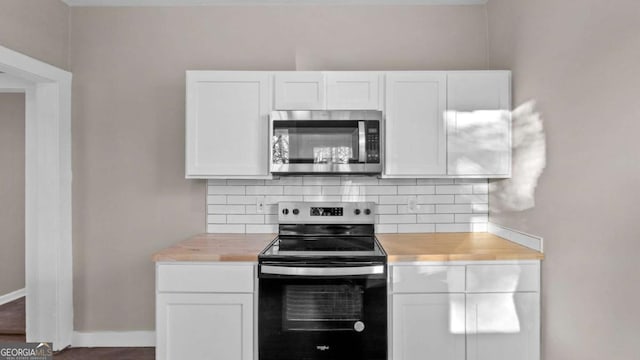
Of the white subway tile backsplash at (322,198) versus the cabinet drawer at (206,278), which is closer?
the cabinet drawer at (206,278)

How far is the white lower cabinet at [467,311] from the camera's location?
2301 mm

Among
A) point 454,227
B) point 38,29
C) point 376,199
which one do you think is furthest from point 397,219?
point 38,29

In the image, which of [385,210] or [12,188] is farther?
[12,188]

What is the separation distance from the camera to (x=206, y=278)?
2.34 meters

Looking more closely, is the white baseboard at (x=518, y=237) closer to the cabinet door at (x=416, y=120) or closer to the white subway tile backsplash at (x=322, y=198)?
the cabinet door at (x=416, y=120)

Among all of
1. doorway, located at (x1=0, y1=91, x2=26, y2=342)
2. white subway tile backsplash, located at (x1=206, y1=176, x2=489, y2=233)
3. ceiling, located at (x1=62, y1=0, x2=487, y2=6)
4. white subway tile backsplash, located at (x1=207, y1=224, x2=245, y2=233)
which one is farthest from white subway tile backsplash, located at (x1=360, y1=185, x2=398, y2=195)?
doorway, located at (x1=0, y1=91, x2=26, y2=342)

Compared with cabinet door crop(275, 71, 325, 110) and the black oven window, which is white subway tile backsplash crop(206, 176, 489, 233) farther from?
the black oven window

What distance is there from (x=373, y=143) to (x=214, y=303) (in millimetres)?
1377

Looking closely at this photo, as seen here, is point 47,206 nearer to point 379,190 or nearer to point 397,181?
point 379,190

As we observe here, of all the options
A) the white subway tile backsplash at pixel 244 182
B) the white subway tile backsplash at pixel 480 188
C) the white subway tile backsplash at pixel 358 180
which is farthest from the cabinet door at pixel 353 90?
the white subway tile backsplash at pixel 480 188

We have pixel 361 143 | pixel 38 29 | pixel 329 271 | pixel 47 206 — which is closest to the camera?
pixel 329 271

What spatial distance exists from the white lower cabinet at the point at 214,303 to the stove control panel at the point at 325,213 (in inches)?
28.0

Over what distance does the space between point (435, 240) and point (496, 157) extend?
68 centimetres

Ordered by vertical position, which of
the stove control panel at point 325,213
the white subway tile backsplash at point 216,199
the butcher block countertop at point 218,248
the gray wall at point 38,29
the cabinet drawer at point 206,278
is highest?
the gray wall at point 38,29
